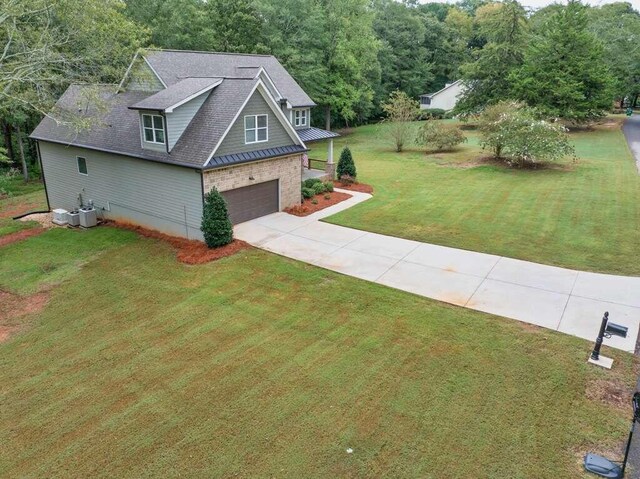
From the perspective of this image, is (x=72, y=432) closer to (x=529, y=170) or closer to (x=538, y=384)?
(x=538, y=384)

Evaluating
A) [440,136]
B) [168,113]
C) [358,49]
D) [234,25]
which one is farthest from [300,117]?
[358,49]

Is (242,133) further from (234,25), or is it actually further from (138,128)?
(234,25)

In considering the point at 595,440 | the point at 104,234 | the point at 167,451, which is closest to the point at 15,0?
the point at 104,234

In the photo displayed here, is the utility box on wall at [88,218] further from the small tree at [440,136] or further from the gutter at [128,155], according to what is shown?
the small tree at [440,136]

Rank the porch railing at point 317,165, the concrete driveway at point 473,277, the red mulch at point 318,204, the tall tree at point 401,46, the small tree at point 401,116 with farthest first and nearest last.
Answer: the tall tree at point 401,46 → the small tree at point 401,116 → the porch railing at point 317,165 → the red mulch at point 318,204 → the concrete driveway at point 473,277

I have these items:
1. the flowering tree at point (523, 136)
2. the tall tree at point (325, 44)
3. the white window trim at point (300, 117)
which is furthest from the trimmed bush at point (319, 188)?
the tall tree at point (325, 44)

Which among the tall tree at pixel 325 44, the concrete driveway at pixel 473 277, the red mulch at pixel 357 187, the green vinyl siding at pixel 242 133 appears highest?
the tall tree at pixel 325 44
